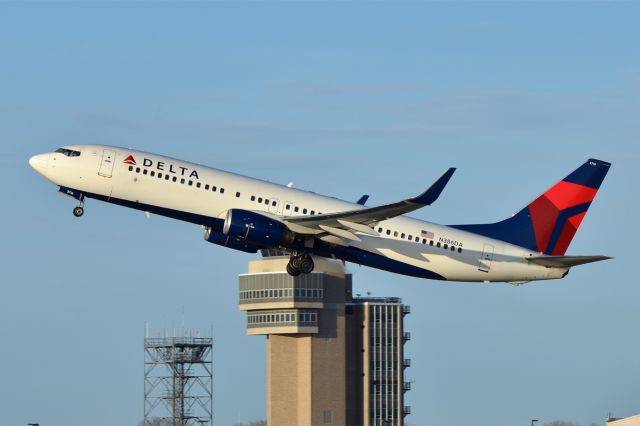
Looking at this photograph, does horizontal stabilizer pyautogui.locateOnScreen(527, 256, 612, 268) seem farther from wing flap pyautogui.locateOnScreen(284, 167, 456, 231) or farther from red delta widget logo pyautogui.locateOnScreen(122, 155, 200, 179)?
red delta widget logo pyautogui.locateOnScreen(122, 155, 200, 179)

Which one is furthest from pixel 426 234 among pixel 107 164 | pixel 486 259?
pixel 107 164

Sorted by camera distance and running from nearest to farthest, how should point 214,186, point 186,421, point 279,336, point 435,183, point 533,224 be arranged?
1. point 435,183
2. point 214,186
3. point 533,224
4. point 186,421
5. point 279,336

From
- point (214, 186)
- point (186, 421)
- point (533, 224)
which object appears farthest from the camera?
point (186, 421)

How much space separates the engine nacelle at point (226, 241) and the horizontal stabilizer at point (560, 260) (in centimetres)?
1566

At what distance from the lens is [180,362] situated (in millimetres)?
168000

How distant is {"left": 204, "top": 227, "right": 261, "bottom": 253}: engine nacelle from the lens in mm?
83688

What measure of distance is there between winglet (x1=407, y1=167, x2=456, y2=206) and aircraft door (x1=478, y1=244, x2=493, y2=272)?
10214 millimetres

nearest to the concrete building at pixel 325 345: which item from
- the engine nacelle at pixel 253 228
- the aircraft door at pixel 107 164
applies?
the engine nacelle at pixel 253 228

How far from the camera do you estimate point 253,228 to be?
79.4m

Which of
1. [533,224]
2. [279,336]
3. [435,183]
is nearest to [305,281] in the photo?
[279,336]

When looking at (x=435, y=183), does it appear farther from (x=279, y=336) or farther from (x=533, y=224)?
(x=279, y=336)

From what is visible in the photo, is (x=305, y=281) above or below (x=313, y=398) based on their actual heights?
above

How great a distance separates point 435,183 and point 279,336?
10166cm

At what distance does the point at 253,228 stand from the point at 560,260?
57.3 ft
